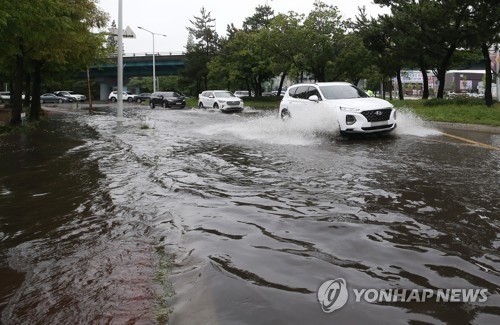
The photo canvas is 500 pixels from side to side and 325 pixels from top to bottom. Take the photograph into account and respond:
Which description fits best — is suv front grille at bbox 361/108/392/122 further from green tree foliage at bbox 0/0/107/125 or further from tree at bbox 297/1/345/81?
tree at bbox 297/1/345/81

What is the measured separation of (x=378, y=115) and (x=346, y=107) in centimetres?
91

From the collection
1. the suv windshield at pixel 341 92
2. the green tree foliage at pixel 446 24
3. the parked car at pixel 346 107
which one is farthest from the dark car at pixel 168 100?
the suv windshield at pixel 341 92

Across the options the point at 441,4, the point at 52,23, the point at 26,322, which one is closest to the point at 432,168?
the point at 26,322

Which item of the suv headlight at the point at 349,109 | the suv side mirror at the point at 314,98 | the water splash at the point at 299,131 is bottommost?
the water splash at the point at 299,131

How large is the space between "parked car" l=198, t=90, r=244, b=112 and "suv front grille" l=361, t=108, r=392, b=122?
2205 centimetres

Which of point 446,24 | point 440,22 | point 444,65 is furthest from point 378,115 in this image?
point 444,65

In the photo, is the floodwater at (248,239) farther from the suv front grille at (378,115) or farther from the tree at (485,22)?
the tree at (485,22)

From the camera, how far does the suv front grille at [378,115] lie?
11.9 metres

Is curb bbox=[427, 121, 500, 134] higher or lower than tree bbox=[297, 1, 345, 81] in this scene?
lower

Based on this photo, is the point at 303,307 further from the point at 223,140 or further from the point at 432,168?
the point at 223,140

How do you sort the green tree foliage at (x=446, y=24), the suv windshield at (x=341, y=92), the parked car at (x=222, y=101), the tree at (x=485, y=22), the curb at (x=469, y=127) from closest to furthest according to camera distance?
the suv windshield at (x=341, y=92) < the curb at (x=469, y=127) < the tree at (x=485, y=22) < the green tree foliage at (x=446, y=24) < the parked car at (x=222, y=101)

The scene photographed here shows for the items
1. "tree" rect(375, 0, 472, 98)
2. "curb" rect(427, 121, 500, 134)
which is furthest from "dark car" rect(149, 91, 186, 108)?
"curb" rect(427, 121, 500, 134)

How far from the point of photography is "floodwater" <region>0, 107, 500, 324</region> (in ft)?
10.3

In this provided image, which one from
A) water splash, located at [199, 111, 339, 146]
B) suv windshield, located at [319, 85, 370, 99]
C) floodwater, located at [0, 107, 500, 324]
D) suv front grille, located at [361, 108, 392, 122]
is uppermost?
suv windshield, located at [319, 85, 370, 99]
